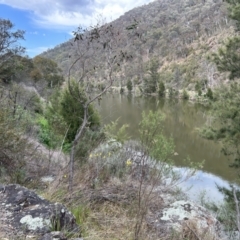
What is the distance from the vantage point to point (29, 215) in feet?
8.87

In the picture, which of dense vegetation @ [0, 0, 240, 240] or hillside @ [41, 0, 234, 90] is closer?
dense vegetation @ [0, 0, 240, 240]

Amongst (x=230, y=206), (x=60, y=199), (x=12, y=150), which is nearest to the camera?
(x=60, y=199)

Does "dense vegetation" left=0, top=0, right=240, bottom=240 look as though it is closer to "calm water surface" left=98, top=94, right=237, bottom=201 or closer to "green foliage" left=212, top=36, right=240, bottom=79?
"green foliage" left=212, top=36, right=240, bottom=79

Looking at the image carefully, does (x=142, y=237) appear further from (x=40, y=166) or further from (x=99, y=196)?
(x=40, y=166)

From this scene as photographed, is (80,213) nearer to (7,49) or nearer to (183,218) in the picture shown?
(183,218)

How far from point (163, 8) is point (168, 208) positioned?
18840 cm

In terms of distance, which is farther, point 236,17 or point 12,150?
point 236,17

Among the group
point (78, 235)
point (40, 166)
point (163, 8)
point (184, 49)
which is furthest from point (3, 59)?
point (163, 8)

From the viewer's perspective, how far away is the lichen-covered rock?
254cm

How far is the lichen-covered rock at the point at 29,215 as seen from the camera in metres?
2.54

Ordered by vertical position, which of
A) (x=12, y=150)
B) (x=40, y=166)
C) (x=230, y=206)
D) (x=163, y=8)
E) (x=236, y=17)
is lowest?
(x=230, y=206)

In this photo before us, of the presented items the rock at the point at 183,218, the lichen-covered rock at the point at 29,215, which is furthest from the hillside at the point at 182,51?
the lichen-covered rock at the point at 29,215

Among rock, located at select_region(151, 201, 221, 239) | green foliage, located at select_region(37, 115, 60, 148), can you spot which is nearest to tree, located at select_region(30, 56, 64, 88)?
green foliage, located at select_region(37, 115, 60, 148)

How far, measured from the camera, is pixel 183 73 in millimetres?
71188
